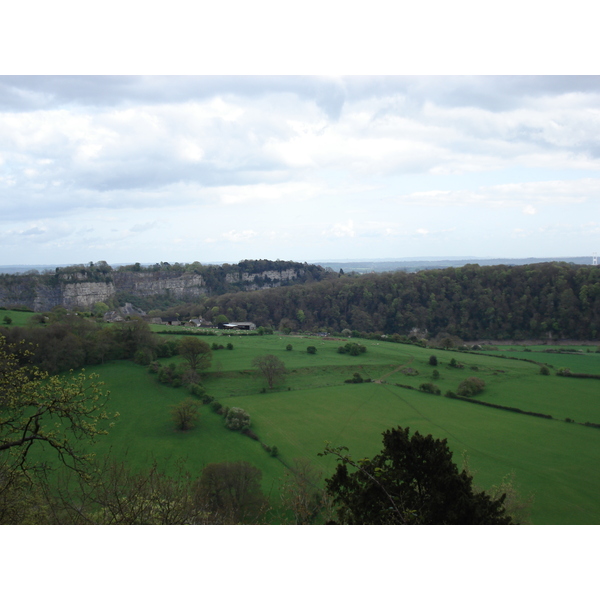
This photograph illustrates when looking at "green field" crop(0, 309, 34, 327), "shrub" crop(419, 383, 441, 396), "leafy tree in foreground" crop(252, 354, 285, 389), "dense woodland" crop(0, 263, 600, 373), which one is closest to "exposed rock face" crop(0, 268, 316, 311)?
"dense woodland" crop(0, 263, 600, 373)

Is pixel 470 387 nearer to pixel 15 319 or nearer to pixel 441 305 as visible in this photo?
pixel 15 319

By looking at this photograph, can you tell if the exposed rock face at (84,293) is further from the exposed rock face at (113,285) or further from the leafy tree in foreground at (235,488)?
the leafy tree in foreground at (235,488)

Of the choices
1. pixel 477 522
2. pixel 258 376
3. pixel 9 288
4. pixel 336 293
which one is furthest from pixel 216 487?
pixel 9 288

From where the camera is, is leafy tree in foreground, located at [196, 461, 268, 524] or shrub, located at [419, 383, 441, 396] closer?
leafy tree in foreground, located at [196, 461, 268, 524]

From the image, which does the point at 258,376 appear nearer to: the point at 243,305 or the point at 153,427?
the point at 153,427

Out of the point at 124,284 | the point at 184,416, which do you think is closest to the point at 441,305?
the point at 184,416

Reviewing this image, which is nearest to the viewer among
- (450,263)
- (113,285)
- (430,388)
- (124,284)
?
(430,388)

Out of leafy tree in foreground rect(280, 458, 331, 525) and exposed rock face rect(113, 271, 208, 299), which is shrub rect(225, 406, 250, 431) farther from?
exposed rock face rect(113, 271, 208, 299)
